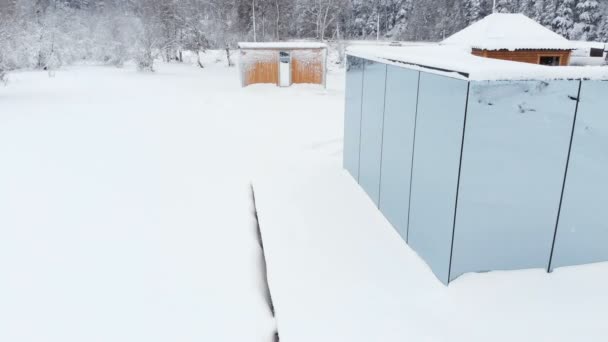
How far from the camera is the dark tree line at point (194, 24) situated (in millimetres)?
30734

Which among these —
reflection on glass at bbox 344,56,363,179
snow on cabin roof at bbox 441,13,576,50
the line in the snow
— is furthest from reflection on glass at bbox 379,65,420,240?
snow on cabin roof at bbox 441,13,576,50

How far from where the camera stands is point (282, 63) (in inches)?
872

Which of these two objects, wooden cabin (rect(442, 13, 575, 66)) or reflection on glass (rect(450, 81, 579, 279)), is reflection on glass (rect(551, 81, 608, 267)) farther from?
wooden cabin (rect(442, 13, 575, 66))

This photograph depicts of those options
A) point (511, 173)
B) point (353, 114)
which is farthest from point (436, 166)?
point (353, 114)

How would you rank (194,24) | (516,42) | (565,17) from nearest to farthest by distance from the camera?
(516,42), (565,17), (194,24)

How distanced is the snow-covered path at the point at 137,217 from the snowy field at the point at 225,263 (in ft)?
0.09

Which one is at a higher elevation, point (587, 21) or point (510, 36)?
point (587, 21)

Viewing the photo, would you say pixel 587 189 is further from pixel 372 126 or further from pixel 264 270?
pixel 264 270

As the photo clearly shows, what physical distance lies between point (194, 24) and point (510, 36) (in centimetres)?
2829

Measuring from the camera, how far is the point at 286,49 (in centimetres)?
2192

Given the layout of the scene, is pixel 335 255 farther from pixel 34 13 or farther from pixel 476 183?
pixel 34 13

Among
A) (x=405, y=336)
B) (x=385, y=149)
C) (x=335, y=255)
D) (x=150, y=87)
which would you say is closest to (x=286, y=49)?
(x=150, y=87)

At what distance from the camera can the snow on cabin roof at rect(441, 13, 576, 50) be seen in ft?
48.6

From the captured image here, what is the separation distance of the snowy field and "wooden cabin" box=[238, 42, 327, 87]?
35.5ft
